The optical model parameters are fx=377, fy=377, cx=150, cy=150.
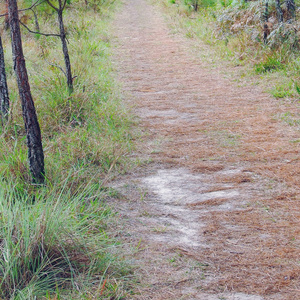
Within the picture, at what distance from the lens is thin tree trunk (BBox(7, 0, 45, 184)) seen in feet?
8.95

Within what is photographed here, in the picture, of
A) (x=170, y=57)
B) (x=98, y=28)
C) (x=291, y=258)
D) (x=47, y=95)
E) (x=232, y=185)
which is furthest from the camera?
(x=98, y=28)

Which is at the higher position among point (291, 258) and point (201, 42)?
point (201, 42)

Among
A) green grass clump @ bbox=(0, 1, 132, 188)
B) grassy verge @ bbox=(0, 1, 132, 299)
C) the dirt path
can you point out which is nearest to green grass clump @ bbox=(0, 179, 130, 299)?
grassy verge @ bbox=(0, 1, 132, 299)

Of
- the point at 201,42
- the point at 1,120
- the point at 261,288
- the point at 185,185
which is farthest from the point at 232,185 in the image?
the point at 201,42

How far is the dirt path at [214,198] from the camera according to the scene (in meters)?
2.21

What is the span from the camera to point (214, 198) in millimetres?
3096

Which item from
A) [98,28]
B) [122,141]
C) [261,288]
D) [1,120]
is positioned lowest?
[261,288]

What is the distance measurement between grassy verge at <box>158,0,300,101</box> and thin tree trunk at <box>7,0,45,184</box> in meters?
3.86

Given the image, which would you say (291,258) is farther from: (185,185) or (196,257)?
(185,185)

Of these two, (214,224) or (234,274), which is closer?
(234,274)

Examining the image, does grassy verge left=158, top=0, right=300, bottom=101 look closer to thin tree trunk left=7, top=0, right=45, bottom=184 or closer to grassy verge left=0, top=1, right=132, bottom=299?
grassy verge left=0, top=1, right=132, bottom=299

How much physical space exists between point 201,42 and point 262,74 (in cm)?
363

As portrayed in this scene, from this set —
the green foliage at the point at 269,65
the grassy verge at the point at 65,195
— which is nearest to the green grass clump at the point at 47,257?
the grassy verge at the point at 65,195

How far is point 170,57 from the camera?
8875 mm
